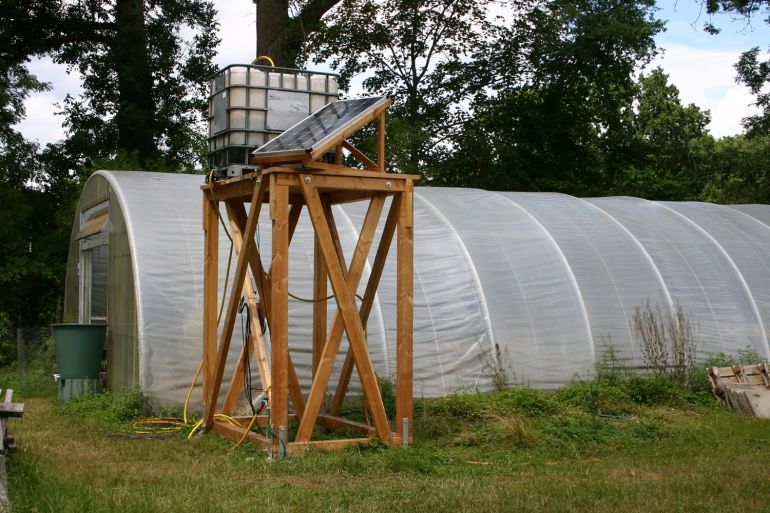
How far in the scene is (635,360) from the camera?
13086mm

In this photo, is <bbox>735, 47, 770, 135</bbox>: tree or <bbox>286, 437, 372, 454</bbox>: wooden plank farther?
<bbox>735, 47, 770, 135</bbox>: tree

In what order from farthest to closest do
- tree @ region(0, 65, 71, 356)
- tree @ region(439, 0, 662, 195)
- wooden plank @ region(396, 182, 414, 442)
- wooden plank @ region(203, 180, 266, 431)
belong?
tree @ region(439, 0, 662, 195), tree @ region(0, 65, 71, 356), wooden plank @ region(396, 182, 414, 442), wooden plank @ region(203, 180, 266, 431)

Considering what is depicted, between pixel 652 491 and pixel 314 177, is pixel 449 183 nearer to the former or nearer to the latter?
pixel 314 177

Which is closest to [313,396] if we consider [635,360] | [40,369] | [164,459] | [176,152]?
[164,459]

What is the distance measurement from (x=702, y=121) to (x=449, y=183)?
22.1m

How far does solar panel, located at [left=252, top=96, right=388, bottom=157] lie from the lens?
871cm

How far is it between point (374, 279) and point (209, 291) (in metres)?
1.84

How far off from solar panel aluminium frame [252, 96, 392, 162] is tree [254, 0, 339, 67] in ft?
36.6

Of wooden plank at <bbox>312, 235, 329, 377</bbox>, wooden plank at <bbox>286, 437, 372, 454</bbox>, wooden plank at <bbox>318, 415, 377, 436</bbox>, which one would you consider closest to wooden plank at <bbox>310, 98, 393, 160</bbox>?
wooden plank at <bbox>312, 235, 329, 377</bbox>

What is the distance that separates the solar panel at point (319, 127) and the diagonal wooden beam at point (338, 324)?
350 mm

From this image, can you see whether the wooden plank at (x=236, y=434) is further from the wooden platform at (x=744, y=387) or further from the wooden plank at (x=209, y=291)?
the wooden platform at (x=744, y=387)

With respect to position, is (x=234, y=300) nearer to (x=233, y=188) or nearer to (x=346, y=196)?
(x=233, y=188)

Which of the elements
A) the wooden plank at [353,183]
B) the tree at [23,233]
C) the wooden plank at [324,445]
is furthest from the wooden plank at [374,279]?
the tree at [23,233]

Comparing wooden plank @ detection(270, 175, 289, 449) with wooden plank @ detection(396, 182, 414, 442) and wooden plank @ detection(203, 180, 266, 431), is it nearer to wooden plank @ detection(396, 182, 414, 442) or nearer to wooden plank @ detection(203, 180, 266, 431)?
wooden plank @ detection(203, 180, 266, 431)
